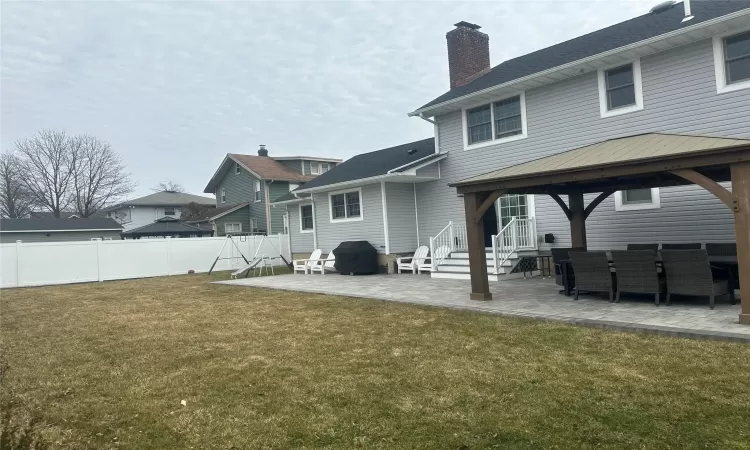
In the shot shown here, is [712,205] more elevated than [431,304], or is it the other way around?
[712,205]

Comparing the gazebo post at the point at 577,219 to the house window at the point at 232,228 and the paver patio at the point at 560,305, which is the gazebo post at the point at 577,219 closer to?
the paver patio at the point at 560,305

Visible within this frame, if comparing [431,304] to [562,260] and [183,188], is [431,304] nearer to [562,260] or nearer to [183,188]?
[562,260]

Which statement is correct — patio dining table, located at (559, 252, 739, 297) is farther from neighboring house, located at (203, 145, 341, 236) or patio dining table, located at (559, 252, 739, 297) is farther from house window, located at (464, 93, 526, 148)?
neighboring house, located at (203, 145, 341, 236)

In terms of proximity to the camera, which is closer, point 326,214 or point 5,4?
point 5,4

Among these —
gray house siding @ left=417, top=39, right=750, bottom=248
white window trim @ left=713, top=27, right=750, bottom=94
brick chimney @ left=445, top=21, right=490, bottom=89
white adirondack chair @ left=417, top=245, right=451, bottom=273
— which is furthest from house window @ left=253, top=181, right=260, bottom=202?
white window trim @ left=713, top=27, right=750, bottom=94

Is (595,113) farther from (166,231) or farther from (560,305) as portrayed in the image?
(166,231)

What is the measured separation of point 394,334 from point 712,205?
7.36 meters

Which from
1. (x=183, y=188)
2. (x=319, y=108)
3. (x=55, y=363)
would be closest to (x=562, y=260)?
(x=55, y=363)

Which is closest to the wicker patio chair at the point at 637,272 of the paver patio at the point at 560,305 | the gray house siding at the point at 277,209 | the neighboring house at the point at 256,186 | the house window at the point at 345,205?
the paver patio at the point at 560,305

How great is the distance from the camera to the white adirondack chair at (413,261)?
564 inches

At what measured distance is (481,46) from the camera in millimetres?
16266

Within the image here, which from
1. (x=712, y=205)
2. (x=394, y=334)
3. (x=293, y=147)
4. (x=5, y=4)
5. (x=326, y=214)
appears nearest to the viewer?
(x=394, y=334)

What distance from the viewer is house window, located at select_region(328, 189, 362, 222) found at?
16.4 metres

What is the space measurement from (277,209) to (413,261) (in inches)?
652
